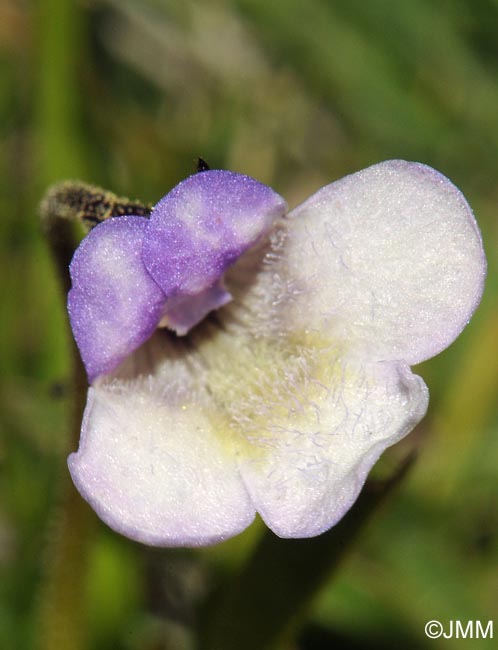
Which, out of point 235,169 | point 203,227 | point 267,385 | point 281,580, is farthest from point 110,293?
point 235,169

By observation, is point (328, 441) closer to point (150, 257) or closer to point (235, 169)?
point (150, 257)

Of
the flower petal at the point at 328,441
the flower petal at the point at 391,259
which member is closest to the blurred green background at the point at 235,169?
the flower petal at the point at 328,441

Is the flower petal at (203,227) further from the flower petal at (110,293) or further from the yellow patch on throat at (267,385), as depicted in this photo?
the yellow patch on throat at (267,385)

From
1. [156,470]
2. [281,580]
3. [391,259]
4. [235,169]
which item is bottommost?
[281,580]

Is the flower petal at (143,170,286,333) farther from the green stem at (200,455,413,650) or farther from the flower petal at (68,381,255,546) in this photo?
the green stem at (200,455,413,650)

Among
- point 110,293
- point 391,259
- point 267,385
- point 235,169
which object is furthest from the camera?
point 235,169

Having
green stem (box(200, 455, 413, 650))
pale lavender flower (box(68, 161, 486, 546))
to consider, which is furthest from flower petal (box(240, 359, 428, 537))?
green stem (box(200, 455, 413, 650))
